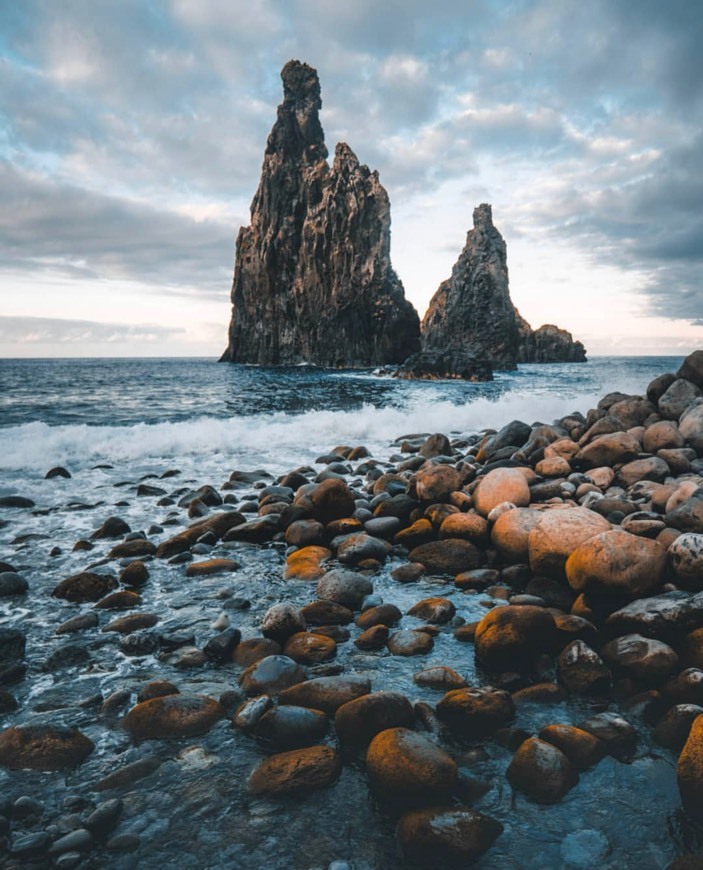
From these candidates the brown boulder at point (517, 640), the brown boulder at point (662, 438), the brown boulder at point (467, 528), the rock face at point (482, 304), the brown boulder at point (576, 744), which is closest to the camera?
the brown boulder at point (576, 744)

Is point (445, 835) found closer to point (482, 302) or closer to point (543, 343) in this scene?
point (482, 302)

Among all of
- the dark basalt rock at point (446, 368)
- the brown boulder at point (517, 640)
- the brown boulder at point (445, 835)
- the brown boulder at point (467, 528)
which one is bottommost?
the brown boulder at point (445, 835)

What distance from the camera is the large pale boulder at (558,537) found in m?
4.51

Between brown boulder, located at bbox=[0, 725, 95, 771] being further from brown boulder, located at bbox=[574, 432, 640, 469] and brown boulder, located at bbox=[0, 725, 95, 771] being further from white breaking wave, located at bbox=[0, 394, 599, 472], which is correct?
white breaking wave, located at bbox=[0, 394, 599, 472]

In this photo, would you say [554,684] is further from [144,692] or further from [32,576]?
[32,576]

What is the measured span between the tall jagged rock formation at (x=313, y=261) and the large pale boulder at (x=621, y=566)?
67562 mm

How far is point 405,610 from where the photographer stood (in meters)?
4.36

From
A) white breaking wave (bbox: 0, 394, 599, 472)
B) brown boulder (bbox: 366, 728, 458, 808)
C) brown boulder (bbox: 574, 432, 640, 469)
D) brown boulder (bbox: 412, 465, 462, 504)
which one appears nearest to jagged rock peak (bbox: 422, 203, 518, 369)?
white breaking wave (bbox: 0, 394, 599, 472)

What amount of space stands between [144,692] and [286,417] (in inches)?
519

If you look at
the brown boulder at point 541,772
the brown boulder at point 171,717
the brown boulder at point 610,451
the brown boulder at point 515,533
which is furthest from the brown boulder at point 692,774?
the brown boulder at point 610,451

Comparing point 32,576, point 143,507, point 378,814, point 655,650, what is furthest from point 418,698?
point 143,507

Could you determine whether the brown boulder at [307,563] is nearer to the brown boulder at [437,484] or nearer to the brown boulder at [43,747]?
the brown boulder at [437,484]

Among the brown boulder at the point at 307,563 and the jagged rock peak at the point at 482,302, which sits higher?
the jagged rock peak at the point at 482,302

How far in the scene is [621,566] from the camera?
3920 mm
